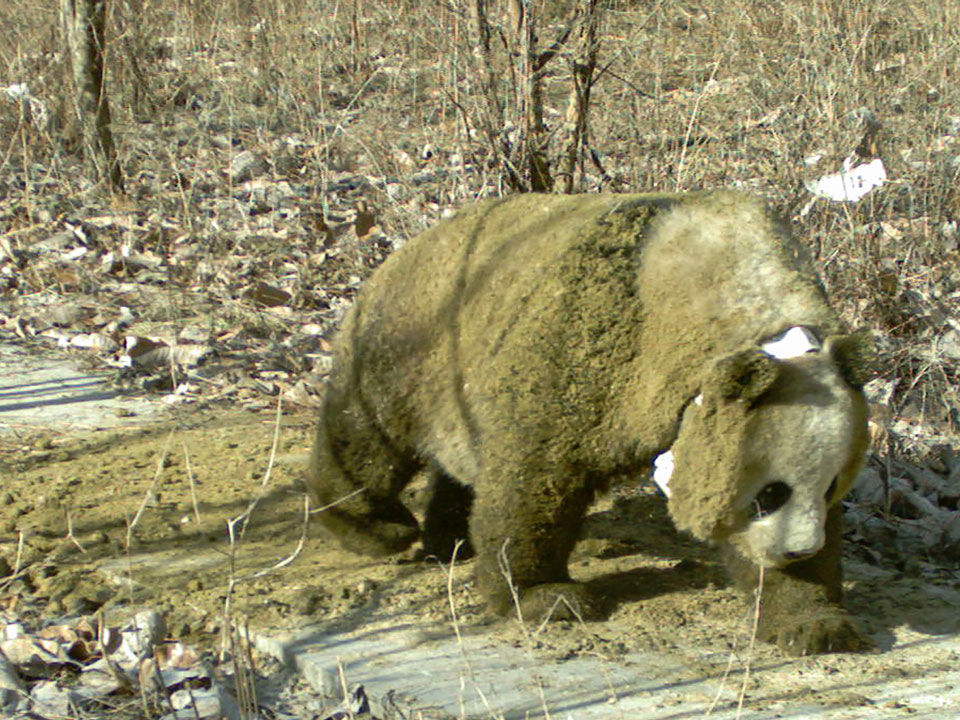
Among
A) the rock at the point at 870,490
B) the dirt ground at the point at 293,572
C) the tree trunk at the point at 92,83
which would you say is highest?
the tree trunk at the point at 92,83

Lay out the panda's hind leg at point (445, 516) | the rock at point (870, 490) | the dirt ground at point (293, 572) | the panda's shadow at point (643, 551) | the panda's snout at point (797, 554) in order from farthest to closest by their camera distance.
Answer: the rock at point (870, 490) < the panda's hind leg at point (445, 516) < the panda's shadow at point (643, 551) < the dirt ground at point (293, 572) < the panda's snout at point (797, 554)

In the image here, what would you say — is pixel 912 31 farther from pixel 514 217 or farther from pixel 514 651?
pixel 514 651

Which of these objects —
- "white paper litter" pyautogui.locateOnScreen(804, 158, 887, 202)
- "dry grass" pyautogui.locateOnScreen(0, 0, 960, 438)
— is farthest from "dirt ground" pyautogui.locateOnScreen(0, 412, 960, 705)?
"white paper litter" pyautogui.locateOnScreen(804, 158, 887, 202)

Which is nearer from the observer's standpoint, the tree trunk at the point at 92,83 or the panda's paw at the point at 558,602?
the panda's paw at the point at 558,602

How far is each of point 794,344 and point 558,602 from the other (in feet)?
3.77

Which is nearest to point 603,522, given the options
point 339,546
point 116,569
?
point 339,546

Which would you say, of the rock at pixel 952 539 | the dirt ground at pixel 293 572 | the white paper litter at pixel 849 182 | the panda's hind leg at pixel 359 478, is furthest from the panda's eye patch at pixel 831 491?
the white paper litter at pixel 849 182

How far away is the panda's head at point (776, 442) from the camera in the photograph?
11.7 ft

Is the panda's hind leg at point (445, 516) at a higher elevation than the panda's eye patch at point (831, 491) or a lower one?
lower

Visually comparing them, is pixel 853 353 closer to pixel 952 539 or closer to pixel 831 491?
pixel 831 491

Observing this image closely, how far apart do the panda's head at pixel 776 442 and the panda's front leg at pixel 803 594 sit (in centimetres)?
34

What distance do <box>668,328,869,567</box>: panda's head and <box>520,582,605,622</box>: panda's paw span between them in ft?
2.06

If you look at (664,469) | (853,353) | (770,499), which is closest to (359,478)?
(664,469)

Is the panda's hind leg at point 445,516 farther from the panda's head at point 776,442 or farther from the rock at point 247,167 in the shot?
the rock at point 247,167
